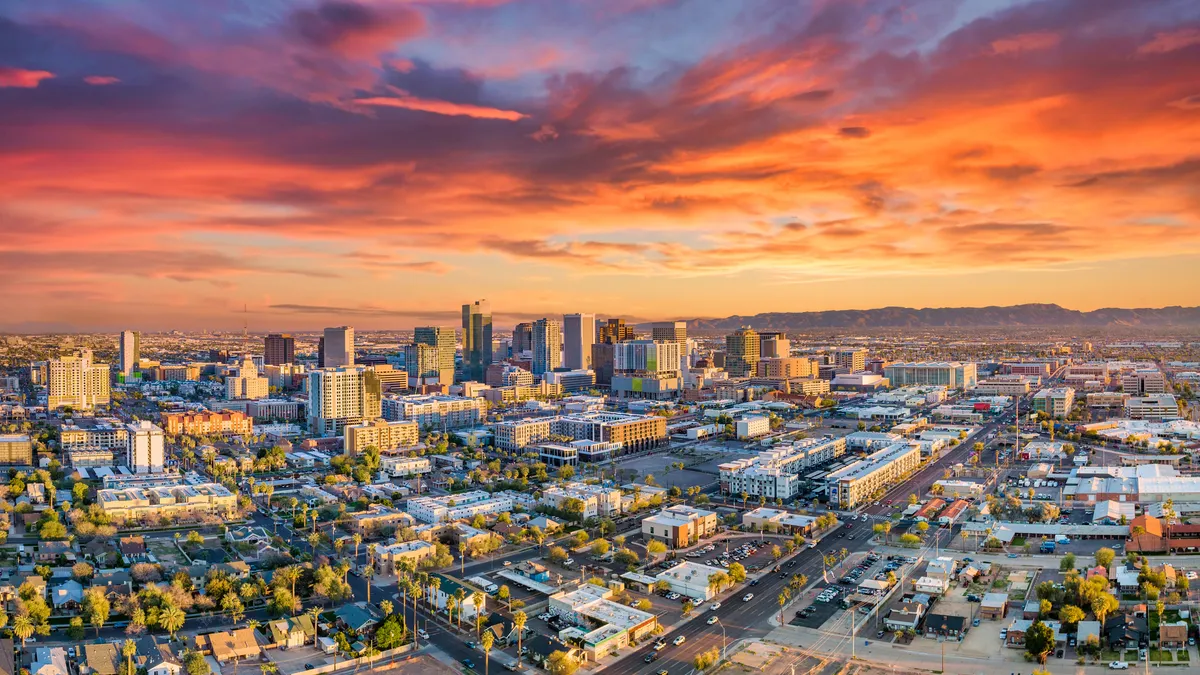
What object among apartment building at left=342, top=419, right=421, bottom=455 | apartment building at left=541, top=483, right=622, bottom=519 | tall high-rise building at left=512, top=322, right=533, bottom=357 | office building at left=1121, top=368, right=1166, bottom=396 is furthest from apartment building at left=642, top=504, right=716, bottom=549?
tall high-rise building at left=512, top=322, right=533, bottom=357

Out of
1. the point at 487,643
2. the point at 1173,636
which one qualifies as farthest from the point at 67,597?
the point at 1173,636

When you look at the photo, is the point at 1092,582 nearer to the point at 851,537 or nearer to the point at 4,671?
the point at 851,537

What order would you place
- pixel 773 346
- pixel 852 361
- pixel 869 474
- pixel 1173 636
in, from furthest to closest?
pixel 773 346, pixel 852 361, pixel 869 474, pixel 1173 636

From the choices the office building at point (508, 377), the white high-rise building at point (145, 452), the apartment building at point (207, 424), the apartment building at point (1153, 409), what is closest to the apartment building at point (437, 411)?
the apartment building at point (207, 424)

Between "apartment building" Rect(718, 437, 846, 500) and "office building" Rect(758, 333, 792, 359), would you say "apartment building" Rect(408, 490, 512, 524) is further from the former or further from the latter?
"office building" Rect(758, 333, 792, 359)

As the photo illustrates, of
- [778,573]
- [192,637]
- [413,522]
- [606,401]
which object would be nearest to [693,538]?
[778,573]

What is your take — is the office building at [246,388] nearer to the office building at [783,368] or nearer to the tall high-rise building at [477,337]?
the tall high-rise building at [477,337]

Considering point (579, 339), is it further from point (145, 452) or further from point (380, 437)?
point (145, 452)

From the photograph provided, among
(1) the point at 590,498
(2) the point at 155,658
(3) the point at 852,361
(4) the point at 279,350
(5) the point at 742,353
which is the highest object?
(4) the point at 279,350

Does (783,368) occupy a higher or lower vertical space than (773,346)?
lower
